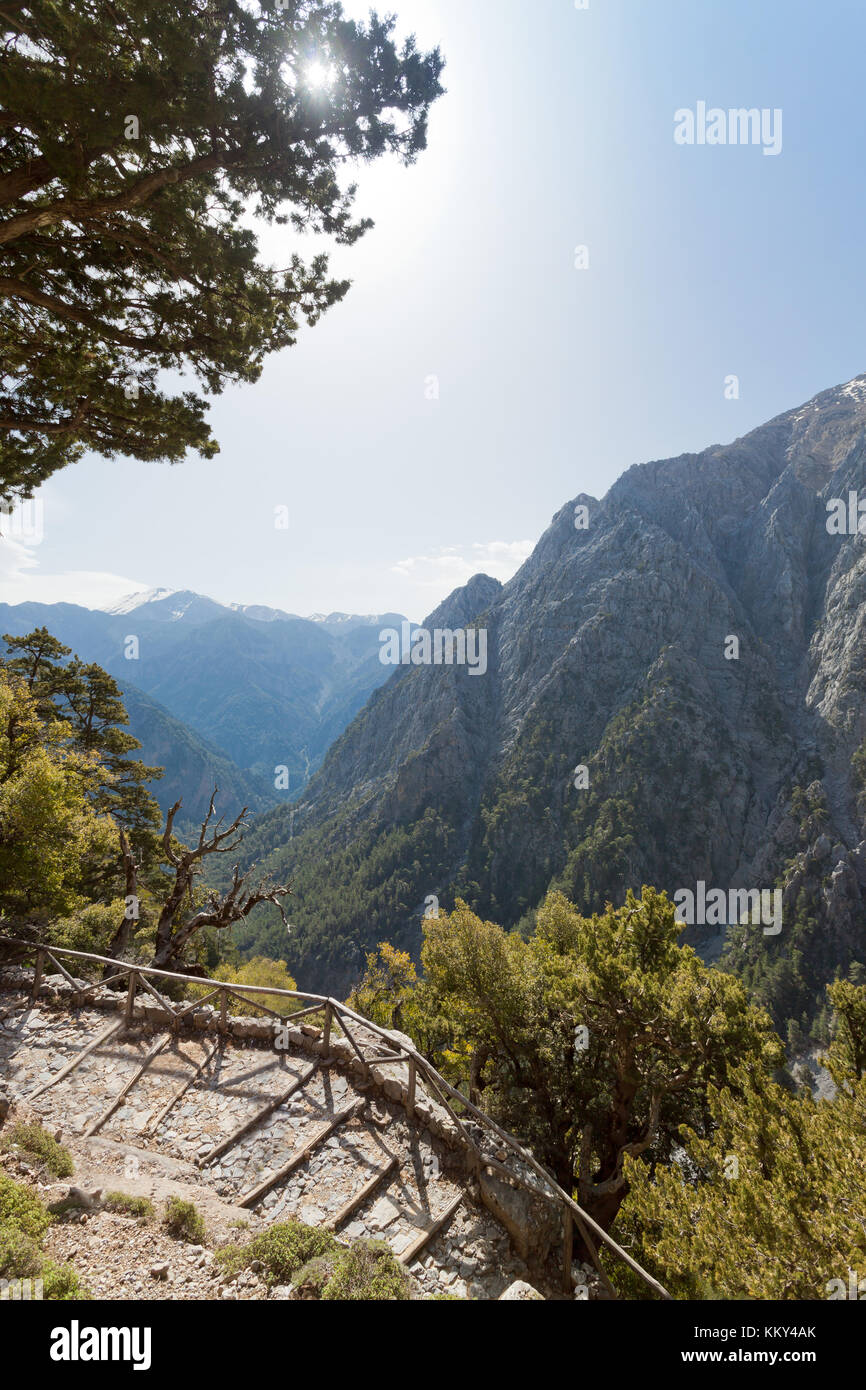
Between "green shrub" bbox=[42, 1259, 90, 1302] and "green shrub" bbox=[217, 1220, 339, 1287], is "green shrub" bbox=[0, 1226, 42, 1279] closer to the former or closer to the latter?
"green shrub" bbox=[42, 1259, 90, 1302]

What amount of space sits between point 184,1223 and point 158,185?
14831 millimetres

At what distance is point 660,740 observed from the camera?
13462cm

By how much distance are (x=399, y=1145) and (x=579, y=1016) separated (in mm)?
7707

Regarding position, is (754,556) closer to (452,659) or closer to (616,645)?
(616,645)

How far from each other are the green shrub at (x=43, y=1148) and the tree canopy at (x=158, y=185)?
12524 millimetres

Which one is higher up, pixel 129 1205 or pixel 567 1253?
pixel 129 1205

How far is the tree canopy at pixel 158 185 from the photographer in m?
6.86

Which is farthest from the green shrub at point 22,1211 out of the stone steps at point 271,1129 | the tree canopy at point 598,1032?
the tree canopy at point 598,1032

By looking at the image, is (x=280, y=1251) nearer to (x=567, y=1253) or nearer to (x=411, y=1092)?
(x=411, y=1092)

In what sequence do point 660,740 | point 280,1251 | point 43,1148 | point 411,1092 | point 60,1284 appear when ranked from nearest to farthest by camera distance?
point 60,1284, point 280,1251, point 43,1148, point 411,1092, point 660,740

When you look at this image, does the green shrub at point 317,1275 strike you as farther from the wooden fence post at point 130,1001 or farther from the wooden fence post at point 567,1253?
the wooden fence post at point 130,1001

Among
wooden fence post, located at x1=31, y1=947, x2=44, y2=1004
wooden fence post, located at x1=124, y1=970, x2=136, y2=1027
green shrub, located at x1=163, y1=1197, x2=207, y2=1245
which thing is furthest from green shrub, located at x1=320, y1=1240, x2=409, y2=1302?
wooden fence post, located at x1=31, y1=947, x2=44, y2=1004

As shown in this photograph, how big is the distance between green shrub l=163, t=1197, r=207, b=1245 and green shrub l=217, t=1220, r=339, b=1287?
1.54ft

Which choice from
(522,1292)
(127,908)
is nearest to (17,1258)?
(522,1292)
